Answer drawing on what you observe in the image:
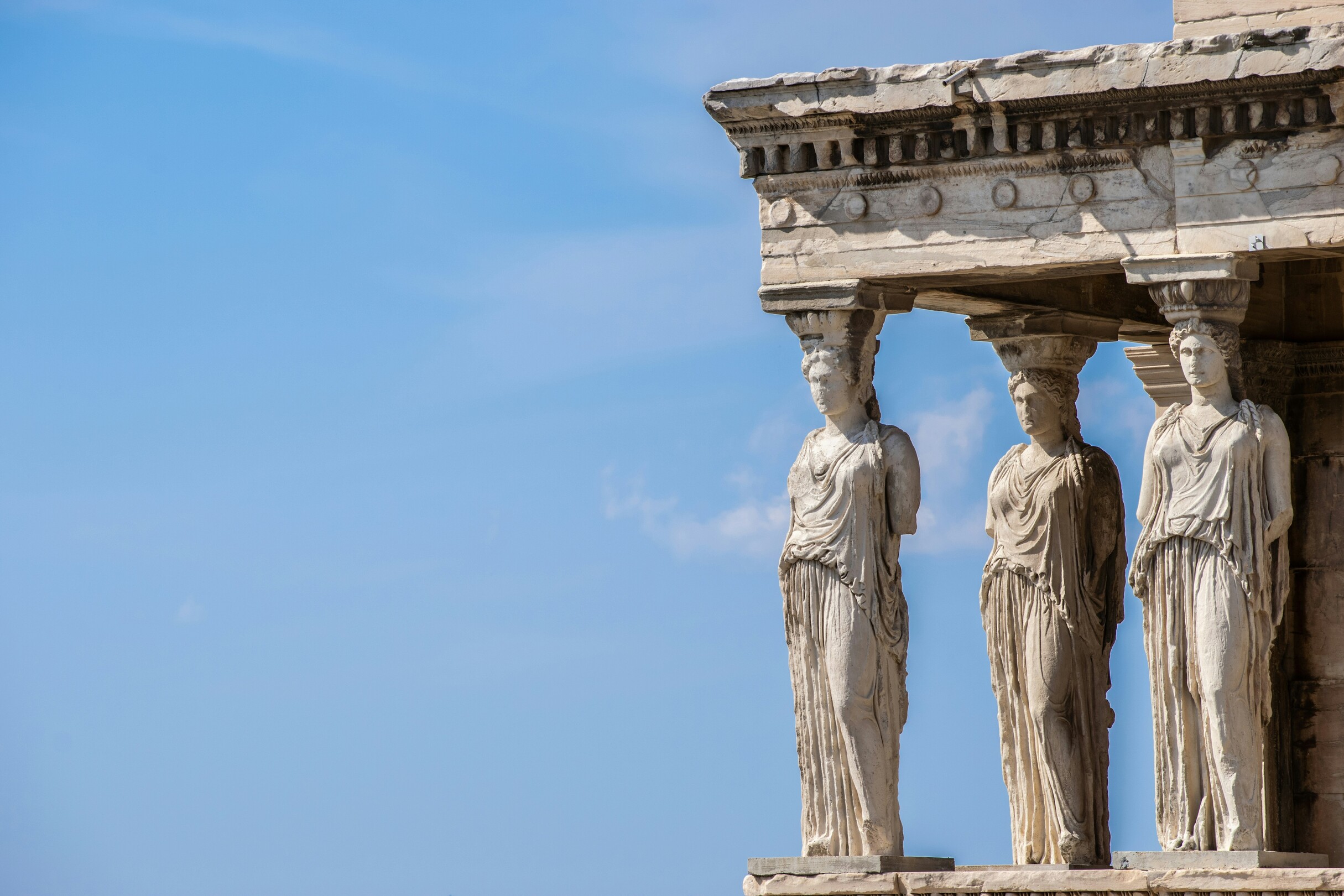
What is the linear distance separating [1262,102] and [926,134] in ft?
6.23

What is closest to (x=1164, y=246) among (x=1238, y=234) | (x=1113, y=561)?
(x=1238, y=234)

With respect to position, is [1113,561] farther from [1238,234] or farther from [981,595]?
[1238,234]

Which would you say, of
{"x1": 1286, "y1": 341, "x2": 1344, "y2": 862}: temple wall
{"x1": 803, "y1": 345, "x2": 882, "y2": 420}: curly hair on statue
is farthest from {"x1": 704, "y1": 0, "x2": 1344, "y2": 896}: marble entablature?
{"x1": 1286, "y1": 341, "x2": 1344, "y2": 862}: temple wall

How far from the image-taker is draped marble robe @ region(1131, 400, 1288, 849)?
54.8 ft

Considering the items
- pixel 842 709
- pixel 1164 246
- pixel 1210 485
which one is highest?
pixel 1164 246

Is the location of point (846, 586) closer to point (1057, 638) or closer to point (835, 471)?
point (835, 471)

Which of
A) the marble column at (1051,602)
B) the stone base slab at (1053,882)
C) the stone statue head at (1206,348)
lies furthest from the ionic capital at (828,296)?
the stone base slab at (1053,882)

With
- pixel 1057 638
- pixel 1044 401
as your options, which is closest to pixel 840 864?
pixel 1057 638

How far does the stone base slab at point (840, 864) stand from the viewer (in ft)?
56.6

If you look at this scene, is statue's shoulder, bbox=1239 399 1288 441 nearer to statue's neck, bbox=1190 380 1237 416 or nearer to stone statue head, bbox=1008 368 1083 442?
statue's neck, bbox=1190 380 1237 416

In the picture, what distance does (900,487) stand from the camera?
17547 millimetres

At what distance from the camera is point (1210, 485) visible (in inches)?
663

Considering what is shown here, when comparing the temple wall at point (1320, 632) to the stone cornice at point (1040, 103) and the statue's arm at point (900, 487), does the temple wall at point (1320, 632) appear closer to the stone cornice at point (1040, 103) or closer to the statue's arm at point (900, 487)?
the statue's arm at point (900, 487)

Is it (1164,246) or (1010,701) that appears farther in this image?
(1010,701)
